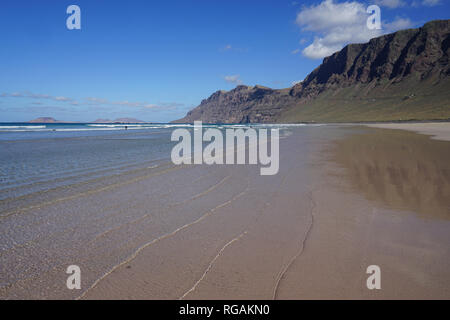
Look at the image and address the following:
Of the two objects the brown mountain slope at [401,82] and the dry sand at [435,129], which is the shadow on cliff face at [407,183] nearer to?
the dry sand at [435,129]

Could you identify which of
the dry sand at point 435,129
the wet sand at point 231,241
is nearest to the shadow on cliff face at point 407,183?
the wet sand at point 231,241

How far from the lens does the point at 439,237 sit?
15.6 feet

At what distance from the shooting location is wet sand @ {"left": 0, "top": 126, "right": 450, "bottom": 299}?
3326mm

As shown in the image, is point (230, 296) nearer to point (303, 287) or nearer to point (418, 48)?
point (303, 287)

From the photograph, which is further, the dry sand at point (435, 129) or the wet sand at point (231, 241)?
the dry sand at point (435, 129)

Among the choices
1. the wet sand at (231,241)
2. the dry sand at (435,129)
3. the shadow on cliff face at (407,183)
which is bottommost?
the wet sand at (231,241)

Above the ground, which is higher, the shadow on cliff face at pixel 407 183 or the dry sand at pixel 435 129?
the dry sand at pixel 435 129

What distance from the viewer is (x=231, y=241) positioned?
4.68 metres

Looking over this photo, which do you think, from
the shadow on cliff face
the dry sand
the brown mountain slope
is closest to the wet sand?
the shadow on cliff face

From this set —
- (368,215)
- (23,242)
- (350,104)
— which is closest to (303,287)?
(368,215)

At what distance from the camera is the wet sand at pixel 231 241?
131 inches

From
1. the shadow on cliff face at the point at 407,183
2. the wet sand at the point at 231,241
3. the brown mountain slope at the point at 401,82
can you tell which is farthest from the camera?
the brown mountain slope at the point at 401,82

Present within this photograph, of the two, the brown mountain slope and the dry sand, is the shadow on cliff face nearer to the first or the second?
the dry sand

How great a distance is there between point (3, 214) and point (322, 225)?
6.82 meters
